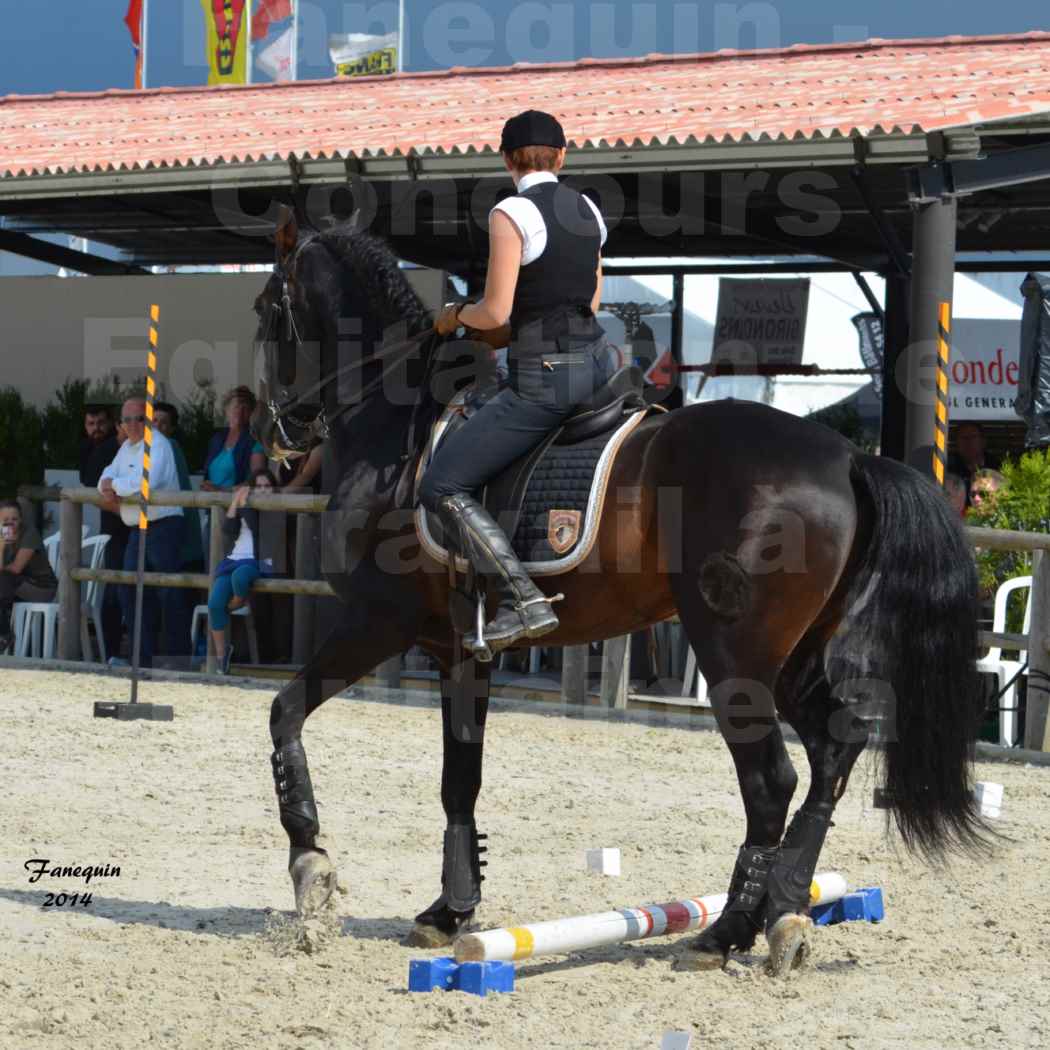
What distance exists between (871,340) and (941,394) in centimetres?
887

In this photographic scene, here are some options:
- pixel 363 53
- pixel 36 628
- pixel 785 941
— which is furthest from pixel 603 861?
pixel 363 53

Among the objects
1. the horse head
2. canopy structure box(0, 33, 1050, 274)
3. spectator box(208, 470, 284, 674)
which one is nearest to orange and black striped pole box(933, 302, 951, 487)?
canopy structure box(0, 33, 1050, 274)

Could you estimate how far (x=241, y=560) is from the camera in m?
11.0

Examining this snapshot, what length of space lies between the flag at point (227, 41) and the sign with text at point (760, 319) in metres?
10.4

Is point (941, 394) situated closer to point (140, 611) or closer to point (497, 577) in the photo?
point (140, 611)

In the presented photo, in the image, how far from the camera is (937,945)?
495 centimetres

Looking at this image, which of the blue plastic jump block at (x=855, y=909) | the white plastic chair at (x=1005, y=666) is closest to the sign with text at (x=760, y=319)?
the white plastic chair at (x=1005, y=666)

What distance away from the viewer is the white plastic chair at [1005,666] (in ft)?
30.4

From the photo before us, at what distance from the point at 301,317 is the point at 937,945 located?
2.84 m

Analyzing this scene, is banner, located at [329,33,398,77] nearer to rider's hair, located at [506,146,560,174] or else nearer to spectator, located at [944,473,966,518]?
spectator, located at [944,473,966,518]

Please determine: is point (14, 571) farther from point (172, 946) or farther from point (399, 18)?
point (399, 18)

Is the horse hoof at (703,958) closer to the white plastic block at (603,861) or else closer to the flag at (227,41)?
the white plastic block at (603,861)

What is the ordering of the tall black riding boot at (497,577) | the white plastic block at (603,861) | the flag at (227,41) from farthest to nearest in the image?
the flag at (227,41) → the white plastic block at (603,861) → the tall black riding boot at (497,577)

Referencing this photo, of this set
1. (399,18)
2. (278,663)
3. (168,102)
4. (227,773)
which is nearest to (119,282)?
(168,102)
